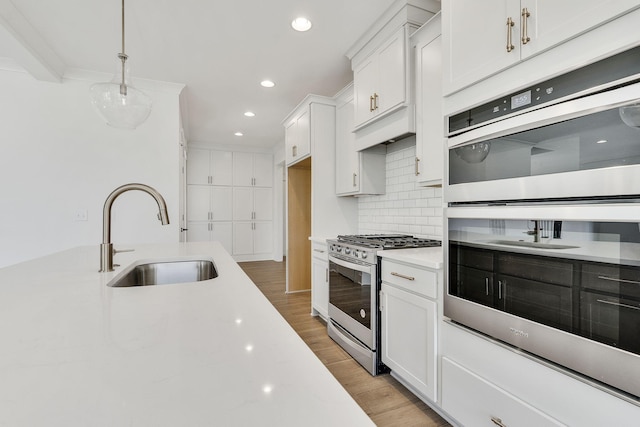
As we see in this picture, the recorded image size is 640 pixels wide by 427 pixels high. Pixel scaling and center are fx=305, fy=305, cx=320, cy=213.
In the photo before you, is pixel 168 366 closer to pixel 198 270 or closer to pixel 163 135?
pixel 198 270

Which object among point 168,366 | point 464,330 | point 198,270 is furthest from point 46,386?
point 464,330

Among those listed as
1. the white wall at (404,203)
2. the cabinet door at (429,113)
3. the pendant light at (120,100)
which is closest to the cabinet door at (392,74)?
the cabinet door at (429,113)

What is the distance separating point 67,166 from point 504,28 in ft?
13.0

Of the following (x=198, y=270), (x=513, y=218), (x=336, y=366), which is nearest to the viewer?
(x=513, y=218)

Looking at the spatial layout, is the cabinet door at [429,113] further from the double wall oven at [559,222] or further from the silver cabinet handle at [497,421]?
the silver cabinet handle at [497,421]

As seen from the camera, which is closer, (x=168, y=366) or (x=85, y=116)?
(x=168, y=366)

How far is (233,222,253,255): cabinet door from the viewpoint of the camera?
691 cm

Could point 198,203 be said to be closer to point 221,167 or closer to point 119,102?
point 221,167

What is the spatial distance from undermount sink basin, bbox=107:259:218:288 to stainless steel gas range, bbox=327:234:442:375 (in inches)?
43.3

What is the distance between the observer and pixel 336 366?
7.58 ft

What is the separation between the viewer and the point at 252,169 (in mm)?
7090

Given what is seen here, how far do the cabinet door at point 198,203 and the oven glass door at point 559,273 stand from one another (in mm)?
6009

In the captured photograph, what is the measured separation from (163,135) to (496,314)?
3666 mm

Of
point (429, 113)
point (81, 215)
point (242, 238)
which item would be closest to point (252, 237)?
point (242, 238)
